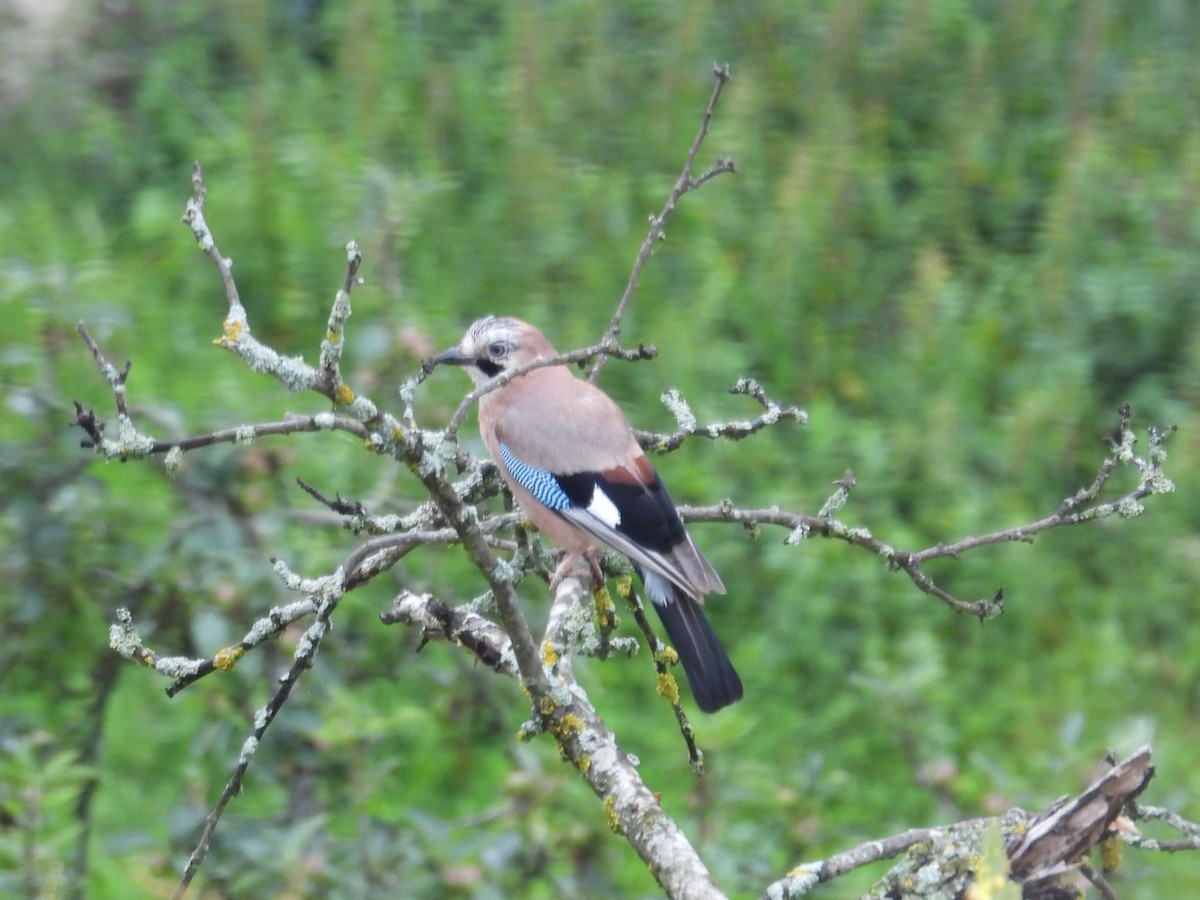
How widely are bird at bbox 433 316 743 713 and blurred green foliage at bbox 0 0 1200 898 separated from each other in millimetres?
551

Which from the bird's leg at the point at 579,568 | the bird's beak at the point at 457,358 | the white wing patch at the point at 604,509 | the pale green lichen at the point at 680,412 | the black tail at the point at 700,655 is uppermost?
the bird's beak at the point at 457,358

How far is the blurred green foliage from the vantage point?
14.4 ft

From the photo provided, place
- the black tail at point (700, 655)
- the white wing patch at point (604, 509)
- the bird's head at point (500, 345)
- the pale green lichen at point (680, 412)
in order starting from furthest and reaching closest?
the bird's head at point (500, 345) < the white wing patch at point (604, 509) < the black tail at point (700, 655) < the pale green lichen at point (680, 412)

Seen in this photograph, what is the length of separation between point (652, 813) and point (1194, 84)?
20.8 ft

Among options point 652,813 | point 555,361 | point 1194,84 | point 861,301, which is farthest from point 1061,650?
point 555,361

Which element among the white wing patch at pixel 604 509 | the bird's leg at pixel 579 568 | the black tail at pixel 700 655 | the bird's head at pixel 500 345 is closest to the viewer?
the bird's leg at pixel 579 568

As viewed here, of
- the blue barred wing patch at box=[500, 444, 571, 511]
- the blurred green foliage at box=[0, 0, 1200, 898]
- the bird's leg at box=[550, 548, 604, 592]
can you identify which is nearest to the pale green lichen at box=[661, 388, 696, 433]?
the bird's leg at box=[550, 548, 604, 592]

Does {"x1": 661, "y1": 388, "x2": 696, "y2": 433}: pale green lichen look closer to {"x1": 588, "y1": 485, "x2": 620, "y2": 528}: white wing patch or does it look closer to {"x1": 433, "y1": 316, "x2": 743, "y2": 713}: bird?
{"x1": 433, "y1": 316, "x2": 743, "y2": 713}: bird

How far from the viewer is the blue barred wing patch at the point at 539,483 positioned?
3.97 m

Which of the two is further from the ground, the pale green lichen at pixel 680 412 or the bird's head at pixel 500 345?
the bird's head at pixel 500 345

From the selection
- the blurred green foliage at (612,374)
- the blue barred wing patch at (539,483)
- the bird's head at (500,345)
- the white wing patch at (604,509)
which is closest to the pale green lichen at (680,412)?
the white wing patch at (604,509)

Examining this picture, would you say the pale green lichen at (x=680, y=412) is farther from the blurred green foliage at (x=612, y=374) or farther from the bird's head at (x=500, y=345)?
the bird's head at (x=500, y=345)

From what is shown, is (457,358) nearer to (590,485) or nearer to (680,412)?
(590,485)

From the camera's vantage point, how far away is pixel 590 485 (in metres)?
4.07
